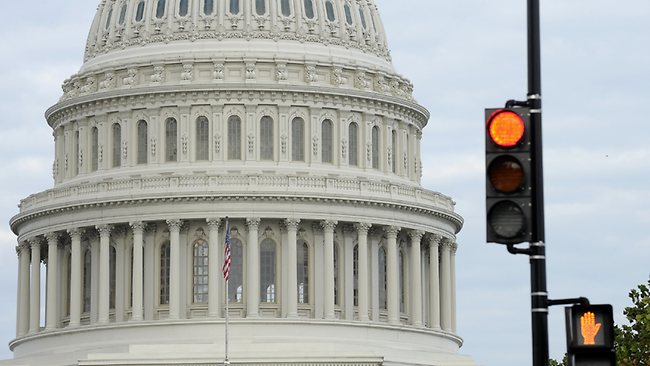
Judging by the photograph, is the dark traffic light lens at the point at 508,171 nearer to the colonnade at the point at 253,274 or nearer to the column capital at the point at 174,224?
the colonnade at the point at 253,274

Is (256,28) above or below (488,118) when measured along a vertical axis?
above

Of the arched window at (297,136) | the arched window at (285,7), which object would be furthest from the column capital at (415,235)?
the arched window at (285,7)

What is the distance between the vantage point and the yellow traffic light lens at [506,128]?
23484 millimetres

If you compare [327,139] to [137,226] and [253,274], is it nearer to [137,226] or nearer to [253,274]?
[253,274]

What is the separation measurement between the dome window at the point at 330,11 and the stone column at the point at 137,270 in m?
16.4

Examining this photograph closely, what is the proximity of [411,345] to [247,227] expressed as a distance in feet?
37.5

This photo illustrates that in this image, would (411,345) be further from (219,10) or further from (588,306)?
(588,306)

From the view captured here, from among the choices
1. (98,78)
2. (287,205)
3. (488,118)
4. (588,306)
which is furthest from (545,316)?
(98,78)

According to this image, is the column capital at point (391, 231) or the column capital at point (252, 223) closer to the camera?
the column capital at point (252, 223)

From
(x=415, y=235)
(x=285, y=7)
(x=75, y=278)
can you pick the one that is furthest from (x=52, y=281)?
(x=415, y=235)

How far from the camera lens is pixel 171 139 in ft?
360

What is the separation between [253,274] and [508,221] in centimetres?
8271

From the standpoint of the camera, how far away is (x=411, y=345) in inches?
4281

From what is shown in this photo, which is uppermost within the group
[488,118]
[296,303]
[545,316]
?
[296,303]
